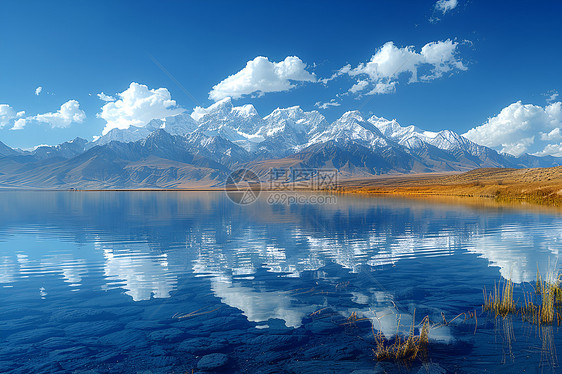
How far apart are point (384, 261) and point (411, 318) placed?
445 inches

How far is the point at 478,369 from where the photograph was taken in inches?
401

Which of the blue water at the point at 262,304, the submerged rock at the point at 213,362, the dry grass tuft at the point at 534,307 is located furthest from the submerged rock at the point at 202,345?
the dry grass tuft at the point at 534,307

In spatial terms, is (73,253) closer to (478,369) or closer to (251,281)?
(251,281)

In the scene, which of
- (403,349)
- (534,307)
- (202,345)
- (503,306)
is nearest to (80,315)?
(202,345)

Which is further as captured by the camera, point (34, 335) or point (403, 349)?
point (34, 335)

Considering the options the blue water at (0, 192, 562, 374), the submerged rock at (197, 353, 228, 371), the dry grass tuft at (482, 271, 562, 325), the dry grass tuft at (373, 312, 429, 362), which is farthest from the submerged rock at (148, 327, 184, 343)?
the dry grass tuft at (482, 271, 562, 325)

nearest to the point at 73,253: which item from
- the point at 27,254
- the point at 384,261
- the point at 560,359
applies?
the point at 27,254

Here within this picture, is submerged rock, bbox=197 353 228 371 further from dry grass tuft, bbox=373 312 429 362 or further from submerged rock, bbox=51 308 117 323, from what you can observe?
submerged rock, bbox=51 308 117 323

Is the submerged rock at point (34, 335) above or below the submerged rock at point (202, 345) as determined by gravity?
above

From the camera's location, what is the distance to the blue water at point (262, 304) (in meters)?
11.0

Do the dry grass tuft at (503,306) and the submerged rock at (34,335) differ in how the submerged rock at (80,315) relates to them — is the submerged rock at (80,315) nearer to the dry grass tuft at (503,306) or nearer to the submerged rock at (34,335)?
the submerged rock at (34,335)

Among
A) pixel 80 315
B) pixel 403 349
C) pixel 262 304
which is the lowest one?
pixel 262 304

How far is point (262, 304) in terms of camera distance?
16438 millimetres

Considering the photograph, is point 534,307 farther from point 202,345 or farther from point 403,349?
point 202,345
